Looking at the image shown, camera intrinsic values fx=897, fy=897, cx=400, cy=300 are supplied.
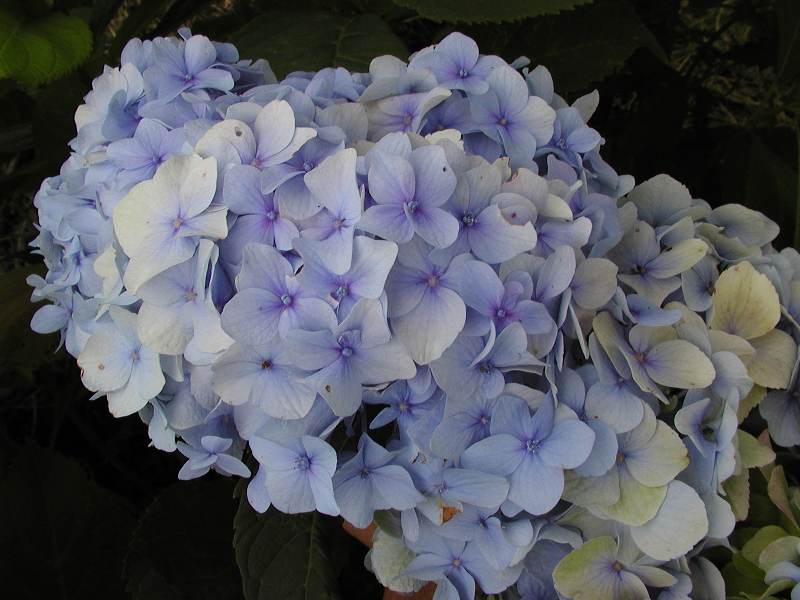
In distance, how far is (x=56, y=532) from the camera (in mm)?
946

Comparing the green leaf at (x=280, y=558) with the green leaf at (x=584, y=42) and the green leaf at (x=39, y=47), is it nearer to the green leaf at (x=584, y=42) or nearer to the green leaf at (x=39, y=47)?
the green leaf at (x=39, y=47)

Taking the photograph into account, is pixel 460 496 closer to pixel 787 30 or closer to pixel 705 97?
pixel 787 30

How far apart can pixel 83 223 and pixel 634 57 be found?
2.82 feet

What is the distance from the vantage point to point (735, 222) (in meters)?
0.59

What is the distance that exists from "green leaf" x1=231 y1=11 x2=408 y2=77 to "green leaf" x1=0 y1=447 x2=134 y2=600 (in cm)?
48

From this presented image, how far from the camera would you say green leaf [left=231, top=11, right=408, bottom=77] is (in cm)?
74

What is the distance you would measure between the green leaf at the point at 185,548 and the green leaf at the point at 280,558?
20cm

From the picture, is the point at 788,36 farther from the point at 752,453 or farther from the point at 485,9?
the point at 752,453

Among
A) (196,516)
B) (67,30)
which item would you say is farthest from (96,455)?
(67,30)

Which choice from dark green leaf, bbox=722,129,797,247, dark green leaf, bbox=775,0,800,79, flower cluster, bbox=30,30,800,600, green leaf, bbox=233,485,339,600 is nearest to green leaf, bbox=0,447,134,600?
green leaf, bbox=233,485,339,600

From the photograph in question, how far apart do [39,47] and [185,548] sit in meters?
0.46

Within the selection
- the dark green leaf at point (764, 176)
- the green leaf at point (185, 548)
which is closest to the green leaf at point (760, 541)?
the dark green leaf at point (764, 176)

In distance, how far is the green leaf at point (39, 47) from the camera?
701 millimetres

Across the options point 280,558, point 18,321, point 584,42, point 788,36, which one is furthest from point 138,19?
point 788,36
